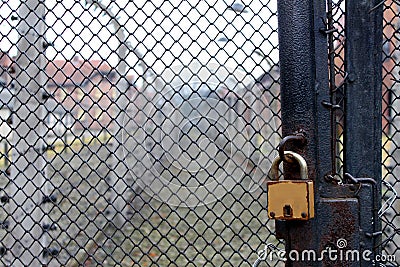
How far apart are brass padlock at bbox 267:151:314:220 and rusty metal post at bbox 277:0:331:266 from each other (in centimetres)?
3

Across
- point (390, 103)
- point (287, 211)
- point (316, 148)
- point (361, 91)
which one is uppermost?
point (390, 103)

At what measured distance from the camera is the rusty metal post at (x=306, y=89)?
2.36 ft

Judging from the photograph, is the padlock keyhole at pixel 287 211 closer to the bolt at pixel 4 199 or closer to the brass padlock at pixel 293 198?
the brass padlock at pixel 293 198

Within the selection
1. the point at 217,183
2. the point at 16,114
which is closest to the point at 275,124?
the point at 217,183

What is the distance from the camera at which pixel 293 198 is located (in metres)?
0.68

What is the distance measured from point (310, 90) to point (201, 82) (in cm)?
63

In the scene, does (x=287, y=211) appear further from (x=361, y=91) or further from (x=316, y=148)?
(x=361, y=91)

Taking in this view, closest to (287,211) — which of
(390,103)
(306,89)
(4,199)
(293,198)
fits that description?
(293,198)

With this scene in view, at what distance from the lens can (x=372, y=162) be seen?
0.80 m

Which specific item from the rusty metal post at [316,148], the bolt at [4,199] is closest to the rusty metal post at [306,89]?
the rusty metal post at [316,148]

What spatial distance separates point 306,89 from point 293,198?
7.3 inches

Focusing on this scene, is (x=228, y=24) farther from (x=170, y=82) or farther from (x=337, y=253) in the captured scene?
(x=337, y=253)

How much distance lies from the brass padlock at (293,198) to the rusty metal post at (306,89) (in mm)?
33

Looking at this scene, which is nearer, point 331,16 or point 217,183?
point 331,16
